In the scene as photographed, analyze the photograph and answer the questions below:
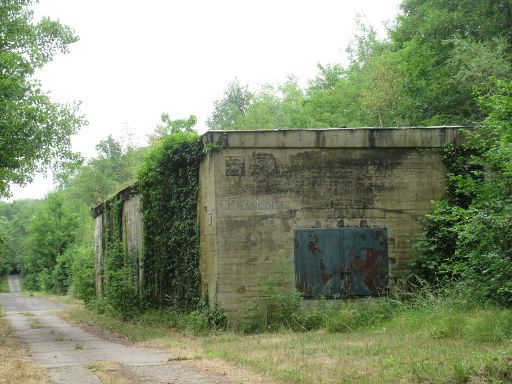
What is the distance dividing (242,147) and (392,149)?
148 inches

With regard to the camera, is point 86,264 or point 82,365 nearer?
point 82,365

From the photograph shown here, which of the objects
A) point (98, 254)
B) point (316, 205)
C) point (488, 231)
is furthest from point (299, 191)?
point (98, 254)

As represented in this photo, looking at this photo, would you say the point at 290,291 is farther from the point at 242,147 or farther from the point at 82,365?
the point at 82,365

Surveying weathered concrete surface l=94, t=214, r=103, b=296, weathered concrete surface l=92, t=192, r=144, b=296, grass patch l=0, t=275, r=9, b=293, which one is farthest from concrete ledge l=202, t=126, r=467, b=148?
grass patch l=0, t=275, r=9, b=293

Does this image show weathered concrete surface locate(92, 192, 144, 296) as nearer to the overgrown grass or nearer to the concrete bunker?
the overgrown grass

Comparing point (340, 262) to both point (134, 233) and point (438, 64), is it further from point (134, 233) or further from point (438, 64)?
point (438, 64)

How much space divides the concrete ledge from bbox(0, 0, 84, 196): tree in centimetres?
482

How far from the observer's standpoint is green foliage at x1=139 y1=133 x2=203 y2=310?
56.5 feet

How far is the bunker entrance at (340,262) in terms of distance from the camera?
15531 millimetres

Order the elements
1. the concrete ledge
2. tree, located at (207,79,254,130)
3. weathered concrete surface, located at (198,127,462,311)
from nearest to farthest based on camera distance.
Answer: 1. weathered concrete surface, located at (198,127,462,311)
2. the concrete ledge
3. tree, located at (207,79,254,130)

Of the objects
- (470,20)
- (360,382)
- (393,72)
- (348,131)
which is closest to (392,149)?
(348,131)

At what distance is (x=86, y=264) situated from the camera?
109 feet

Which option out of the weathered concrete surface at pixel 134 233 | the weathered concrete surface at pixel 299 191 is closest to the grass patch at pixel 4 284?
the weathered concrete surface at pixel 134 233

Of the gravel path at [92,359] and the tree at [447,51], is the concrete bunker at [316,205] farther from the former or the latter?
the tree at [447,51]
